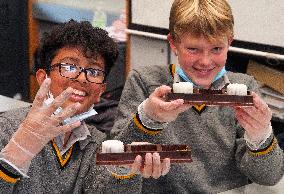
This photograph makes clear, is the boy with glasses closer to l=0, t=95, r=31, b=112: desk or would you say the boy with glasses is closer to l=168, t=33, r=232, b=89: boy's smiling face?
l=168, t=33, r=232, b=89: boy's smiling face

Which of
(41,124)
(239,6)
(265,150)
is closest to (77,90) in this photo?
(41,124)

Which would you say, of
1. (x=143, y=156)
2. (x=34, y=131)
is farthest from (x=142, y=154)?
(x=34, y=131)

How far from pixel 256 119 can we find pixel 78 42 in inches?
22.2

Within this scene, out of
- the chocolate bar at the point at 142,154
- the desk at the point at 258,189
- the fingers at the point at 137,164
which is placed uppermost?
the chocolate bar at the point at 142,154

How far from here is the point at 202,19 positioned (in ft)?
4.57

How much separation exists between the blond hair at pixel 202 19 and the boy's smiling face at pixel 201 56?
2 cm

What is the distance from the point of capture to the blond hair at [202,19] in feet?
4.57

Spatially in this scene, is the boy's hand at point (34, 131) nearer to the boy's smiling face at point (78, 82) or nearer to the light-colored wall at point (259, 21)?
the boy's smiling face at point (78, 82)

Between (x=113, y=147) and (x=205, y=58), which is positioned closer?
(x=113, y=147)

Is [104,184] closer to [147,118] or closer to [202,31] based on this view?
[147,118]

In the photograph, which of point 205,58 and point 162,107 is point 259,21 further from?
point 162,107

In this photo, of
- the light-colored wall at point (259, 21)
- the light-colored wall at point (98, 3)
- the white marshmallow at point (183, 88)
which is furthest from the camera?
the light-colored wall at point (98, 3)

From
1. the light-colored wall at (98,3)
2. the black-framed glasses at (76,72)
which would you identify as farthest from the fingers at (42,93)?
the light-colored wall at (98,3)

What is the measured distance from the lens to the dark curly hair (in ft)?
4.77
